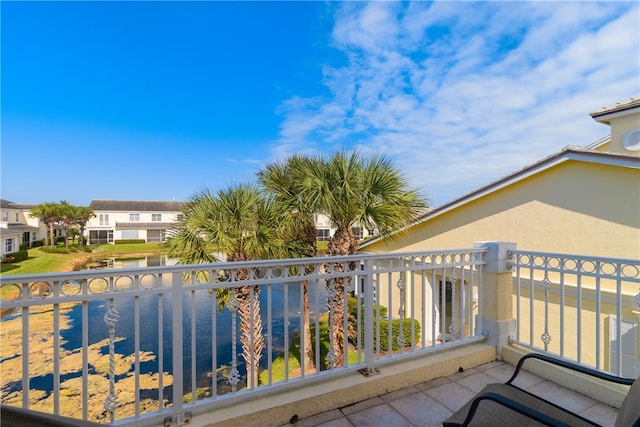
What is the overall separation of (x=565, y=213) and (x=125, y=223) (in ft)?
144

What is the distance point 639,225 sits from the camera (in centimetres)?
526

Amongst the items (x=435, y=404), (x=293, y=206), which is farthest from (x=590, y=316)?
(x=293, y=206)

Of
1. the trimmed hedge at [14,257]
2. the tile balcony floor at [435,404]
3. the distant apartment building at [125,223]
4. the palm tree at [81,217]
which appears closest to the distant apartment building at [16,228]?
the trimmed hedge at [14,257]

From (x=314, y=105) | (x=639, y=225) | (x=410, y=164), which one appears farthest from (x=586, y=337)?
(x=314, y=105)

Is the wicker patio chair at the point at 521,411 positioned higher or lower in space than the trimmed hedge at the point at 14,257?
higher

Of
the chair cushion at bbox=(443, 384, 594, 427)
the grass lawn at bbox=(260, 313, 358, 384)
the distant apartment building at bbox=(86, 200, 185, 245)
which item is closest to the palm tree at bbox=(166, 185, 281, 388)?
the grass lawn at bbox=(260, 313, 358, 384)

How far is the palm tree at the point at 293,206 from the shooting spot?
653cm

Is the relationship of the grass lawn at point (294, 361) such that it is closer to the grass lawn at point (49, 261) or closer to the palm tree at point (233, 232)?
the palm tree at point (233, 232)

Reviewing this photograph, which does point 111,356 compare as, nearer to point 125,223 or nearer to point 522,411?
point 522,411

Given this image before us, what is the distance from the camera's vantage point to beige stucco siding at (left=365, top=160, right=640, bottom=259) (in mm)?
5500

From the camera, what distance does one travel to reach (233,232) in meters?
6.13

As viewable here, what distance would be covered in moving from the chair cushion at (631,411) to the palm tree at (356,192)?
4.72 metres

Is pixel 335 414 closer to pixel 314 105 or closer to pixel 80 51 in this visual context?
pixel 80 51

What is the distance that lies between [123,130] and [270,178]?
570 inches
